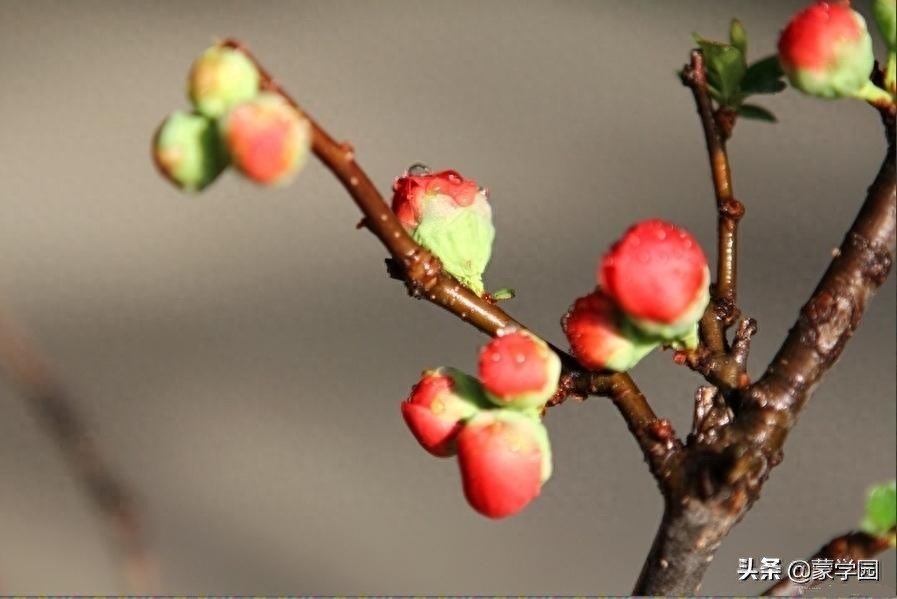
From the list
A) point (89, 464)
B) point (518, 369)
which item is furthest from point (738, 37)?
point (89, 464)

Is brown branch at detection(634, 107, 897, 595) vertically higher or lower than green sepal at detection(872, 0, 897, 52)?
lower

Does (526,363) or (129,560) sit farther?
(129,560)

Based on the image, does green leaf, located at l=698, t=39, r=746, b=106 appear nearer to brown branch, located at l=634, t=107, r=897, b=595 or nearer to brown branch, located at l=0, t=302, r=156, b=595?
brown branch, located at l=634, t=107, r=897, b=595

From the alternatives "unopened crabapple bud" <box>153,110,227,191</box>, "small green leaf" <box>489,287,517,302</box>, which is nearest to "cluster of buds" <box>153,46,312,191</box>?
"unopened crabapple bud" <box>153,110,227,191</box>

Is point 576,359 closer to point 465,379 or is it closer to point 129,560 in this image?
point 465,379

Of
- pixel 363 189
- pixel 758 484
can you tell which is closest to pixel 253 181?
pixel 363 189
